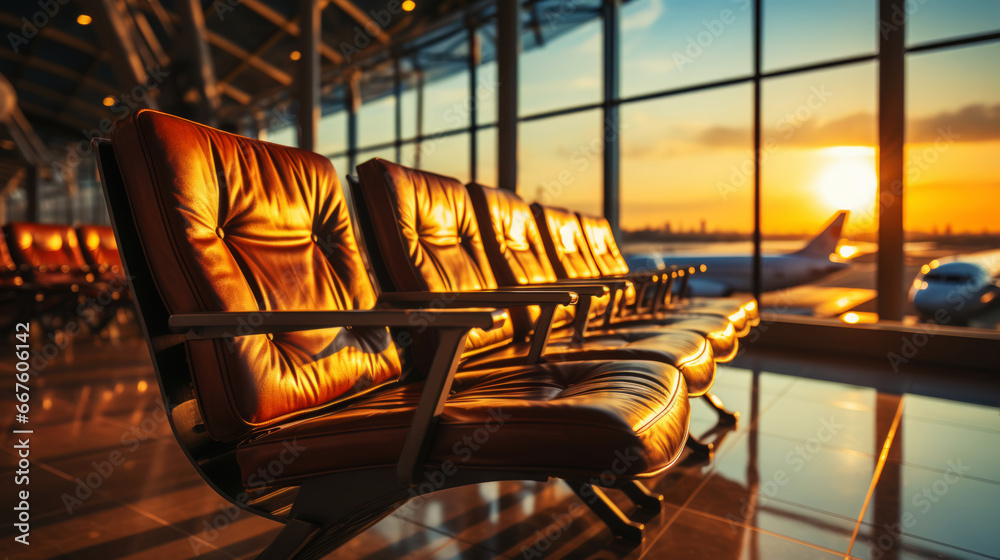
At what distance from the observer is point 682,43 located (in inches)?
194

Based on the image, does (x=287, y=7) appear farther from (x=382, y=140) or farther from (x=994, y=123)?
(x=994, y=123)

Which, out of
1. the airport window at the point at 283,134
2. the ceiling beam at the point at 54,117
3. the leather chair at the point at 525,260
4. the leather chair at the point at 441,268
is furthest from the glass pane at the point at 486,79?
the ceiling beam at the point at 54,117

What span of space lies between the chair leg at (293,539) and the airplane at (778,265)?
10.4 ft

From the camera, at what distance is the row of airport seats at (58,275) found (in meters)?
3.82

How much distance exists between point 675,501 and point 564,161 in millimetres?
4611

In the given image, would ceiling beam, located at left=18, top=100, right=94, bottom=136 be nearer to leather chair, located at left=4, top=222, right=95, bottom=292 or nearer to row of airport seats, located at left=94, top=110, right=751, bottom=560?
leather chair, located at left=4, top=222, right=95, bottom=292

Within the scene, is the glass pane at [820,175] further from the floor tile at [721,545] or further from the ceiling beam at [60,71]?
the ceiling beam at [60,71]

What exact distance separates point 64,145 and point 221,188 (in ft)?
57.4

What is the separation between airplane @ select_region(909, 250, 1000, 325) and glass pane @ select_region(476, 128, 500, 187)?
411 cm

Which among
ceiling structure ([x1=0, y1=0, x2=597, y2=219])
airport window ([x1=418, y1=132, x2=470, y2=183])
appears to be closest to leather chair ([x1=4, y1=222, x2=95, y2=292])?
ceiling structure ([x1=0, y1=0, x2=597, y2=219])

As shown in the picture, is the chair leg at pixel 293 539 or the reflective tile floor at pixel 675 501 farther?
the reflective tile floor at pixel 675 501

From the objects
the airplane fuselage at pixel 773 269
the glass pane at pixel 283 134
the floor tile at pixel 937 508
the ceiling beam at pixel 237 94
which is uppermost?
the ceiling beam at pixel 237 94

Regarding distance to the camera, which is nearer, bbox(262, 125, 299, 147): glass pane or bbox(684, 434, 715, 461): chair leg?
bbox(684, 434, 715, 461): chair leg

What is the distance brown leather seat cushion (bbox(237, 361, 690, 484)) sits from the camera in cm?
70
